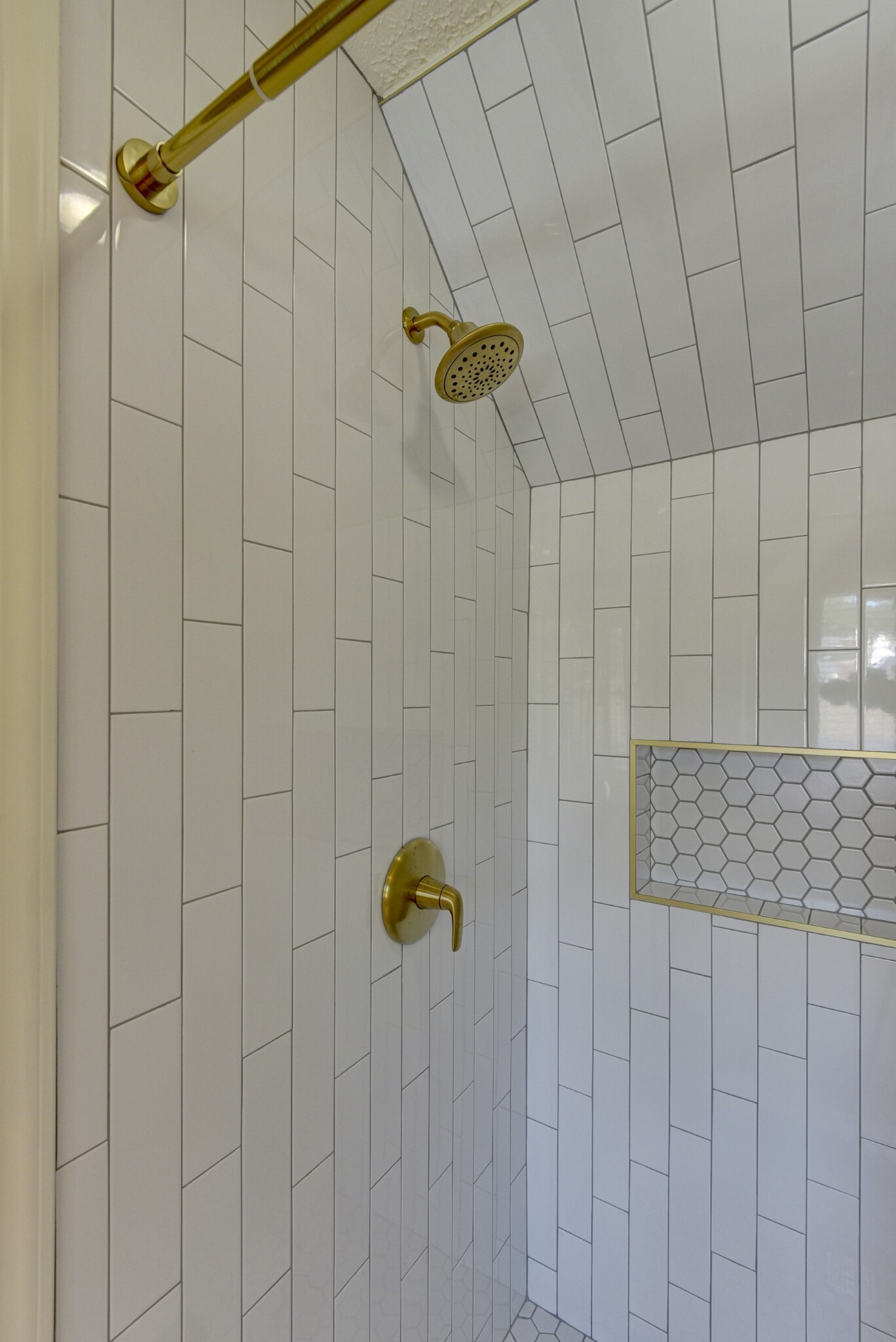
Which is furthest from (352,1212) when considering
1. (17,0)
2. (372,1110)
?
(17,0)

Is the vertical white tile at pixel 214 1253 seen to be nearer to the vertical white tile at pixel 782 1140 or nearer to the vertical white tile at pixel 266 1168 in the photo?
the vertical white tile at pixel 266 1168

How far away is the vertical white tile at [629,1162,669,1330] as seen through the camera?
4.26 feet

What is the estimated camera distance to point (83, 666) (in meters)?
0.55

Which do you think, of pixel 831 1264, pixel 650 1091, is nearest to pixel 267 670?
pixel 650 1091

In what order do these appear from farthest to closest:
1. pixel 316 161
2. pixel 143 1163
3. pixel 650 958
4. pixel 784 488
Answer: pixel 650 958, pixel 784 488, pixel 316 161, pixel 143 1163

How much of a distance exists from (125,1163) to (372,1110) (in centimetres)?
43

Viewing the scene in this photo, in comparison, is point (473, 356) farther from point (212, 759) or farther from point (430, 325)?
point (212, 759)

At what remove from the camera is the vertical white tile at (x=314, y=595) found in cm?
79

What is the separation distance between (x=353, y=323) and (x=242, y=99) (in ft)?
1.39

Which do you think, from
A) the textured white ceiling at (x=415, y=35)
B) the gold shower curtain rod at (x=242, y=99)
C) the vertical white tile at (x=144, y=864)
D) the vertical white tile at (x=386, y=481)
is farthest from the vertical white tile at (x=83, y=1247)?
the textured white ceiling at (x=415, y=35)

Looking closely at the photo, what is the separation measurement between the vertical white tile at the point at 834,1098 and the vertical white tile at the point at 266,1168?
938mm

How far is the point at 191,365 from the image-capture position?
65cm

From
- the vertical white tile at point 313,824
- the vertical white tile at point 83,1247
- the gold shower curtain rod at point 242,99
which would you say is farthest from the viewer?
the vertical white tile at point 313,824

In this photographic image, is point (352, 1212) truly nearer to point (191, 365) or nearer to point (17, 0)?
point (191, 365)
